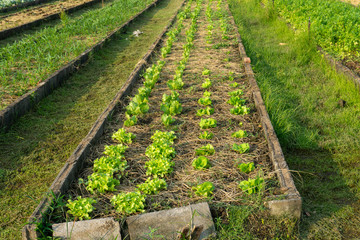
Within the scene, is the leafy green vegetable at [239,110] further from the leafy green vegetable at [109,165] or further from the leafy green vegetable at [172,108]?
the leafy green vegetable at [109,165]

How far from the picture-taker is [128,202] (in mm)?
2984

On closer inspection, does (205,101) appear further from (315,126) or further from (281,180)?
(281,180)

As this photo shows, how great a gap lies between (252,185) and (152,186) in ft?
2.75

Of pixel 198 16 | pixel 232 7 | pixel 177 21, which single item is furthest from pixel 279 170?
pixel 232 7

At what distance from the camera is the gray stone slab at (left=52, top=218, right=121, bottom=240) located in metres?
2.70

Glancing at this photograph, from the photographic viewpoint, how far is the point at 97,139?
4.09m

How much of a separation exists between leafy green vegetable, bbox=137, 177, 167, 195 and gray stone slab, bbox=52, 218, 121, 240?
1.57ft

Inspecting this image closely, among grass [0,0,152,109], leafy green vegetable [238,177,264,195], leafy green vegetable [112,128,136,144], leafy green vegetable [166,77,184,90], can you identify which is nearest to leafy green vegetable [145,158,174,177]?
leafy green vegetable [112,128,136,144]

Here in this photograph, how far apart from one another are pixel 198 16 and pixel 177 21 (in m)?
1.05

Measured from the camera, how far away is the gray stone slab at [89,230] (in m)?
2.70

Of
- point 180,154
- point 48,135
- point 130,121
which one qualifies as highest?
point 130,121

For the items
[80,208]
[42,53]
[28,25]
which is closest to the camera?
[80,208]

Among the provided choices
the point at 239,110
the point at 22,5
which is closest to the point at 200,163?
the point at 239,110

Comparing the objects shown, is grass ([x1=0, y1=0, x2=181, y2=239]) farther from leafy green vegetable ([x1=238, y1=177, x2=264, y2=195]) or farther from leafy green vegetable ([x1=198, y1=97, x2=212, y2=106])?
leafy green vegetable ([x1=238, y1=177, x2=264, y2=195])
